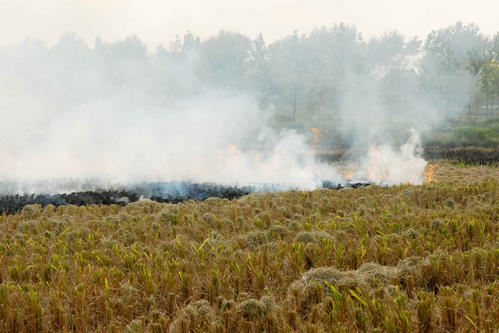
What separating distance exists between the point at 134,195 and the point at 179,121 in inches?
858

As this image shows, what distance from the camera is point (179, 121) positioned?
35000 mm

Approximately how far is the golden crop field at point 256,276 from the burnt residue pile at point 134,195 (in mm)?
4373

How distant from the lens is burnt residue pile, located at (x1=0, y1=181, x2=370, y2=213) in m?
12.4

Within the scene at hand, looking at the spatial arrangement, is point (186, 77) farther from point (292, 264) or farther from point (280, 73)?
point (292, 264)

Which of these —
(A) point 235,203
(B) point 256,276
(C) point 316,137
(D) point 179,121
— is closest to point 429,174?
(A) point 235,203

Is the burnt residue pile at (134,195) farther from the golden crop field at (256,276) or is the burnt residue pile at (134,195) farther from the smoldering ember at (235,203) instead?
the golden crop field at (256,276)

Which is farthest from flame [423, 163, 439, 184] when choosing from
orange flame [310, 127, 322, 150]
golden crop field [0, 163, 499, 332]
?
orange flame [310, 127, 322, 150]

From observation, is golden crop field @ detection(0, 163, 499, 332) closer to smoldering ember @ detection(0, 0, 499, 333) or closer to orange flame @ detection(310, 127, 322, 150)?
smoldering ember @ detection(0, 0, 499, 333)

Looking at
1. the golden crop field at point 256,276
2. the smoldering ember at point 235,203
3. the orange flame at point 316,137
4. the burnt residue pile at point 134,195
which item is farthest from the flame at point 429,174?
the orange flame at point 316,137

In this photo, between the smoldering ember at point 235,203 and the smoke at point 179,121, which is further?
the smoke at point 179,121

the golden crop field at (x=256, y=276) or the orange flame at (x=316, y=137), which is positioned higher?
the orange flame at (x=316, y=137)

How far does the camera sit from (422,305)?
134 inches

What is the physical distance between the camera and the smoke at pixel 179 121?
65.1ft

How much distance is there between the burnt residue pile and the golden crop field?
4373mm
